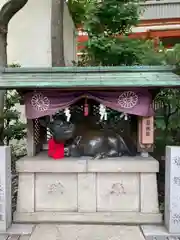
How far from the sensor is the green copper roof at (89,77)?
4828mm

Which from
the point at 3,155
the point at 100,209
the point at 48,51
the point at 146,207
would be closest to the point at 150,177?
the point at 146,207

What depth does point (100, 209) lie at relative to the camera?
535cm

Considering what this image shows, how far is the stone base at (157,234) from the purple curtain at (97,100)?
1.94 meters

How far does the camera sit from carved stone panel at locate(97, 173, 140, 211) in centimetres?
534

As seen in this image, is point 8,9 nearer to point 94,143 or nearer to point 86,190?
point 94,143

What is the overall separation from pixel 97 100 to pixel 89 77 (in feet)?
1.41

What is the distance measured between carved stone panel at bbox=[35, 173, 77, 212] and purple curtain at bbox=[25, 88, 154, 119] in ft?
3.79

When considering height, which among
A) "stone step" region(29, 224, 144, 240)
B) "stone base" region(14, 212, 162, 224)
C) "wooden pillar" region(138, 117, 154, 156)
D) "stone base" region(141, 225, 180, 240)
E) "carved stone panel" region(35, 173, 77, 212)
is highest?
"wooden pillar" region(138, 117, 154, 156)

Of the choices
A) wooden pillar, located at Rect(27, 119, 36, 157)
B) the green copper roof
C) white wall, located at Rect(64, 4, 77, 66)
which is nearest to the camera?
the green copper roof

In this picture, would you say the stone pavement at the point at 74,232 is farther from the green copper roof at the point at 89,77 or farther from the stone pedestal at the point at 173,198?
the green copper roof at the point at 89,77

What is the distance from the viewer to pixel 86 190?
210 inches

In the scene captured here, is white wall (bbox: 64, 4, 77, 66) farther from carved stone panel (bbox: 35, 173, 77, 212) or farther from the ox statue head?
carved stone panel (bbox: 35, 173, 77, 212)

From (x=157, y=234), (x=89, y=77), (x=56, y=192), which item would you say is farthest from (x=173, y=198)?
(x=89, y=77)

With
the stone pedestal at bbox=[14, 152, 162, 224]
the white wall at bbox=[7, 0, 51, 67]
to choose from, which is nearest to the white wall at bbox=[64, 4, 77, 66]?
the white wall at bbox=[7, 0, 51, 67]
